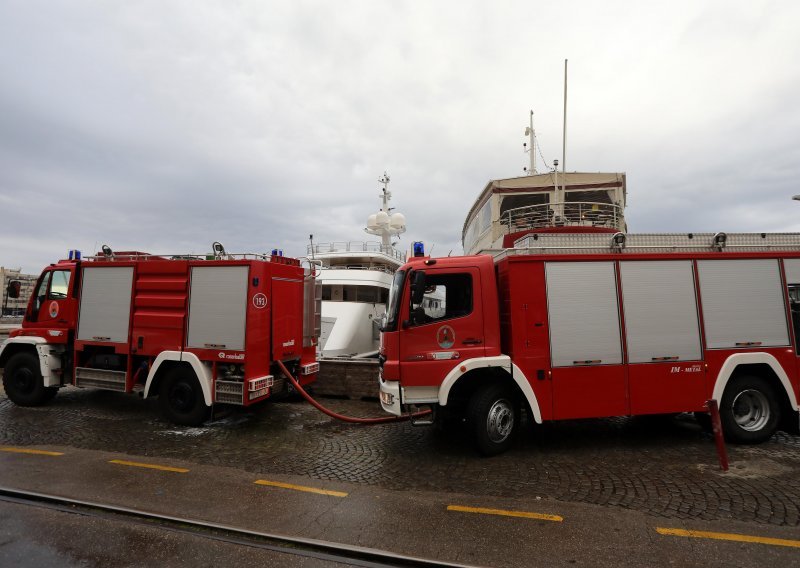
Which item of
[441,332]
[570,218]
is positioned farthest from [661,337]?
[570,218]

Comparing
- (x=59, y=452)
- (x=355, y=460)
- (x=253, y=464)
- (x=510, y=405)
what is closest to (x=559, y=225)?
(x=510, y=405)

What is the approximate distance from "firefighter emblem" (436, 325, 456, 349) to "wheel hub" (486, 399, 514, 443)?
1053 millimetres

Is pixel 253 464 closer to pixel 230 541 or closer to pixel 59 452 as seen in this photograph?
pixel 230 541

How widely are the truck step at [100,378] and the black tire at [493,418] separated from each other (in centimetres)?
662

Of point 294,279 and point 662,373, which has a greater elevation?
point 294,279

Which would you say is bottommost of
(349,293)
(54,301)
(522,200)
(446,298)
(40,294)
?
(446,298)

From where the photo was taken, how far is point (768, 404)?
243 inches

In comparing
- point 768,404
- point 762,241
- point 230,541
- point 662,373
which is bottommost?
point 230,541

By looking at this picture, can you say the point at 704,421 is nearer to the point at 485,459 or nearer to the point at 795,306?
the point at 795,306

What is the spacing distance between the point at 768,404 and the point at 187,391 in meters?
9.39

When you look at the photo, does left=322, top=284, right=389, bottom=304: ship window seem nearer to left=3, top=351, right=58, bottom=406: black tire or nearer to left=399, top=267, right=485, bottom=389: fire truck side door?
left=3, top=351, right=58, bottom=406: black tire

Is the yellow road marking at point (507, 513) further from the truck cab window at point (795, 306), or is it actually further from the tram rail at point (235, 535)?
the truck cab window at point (795, 306)

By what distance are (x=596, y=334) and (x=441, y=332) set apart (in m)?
2.22

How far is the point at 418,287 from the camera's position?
5766 mm
